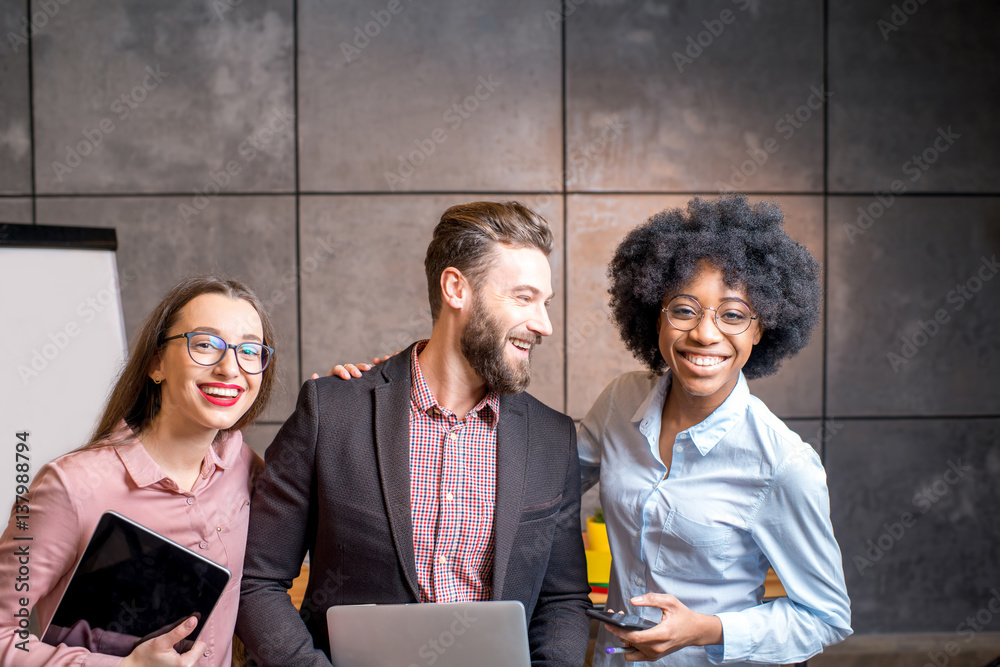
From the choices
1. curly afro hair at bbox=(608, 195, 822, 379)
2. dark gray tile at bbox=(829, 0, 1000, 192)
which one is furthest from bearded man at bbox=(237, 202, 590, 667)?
dark gray tile at bbox=(829, 0, 1000, 192)

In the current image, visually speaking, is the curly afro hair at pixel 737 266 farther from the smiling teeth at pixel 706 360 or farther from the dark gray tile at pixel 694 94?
the dark gray tile at pixel 694 94

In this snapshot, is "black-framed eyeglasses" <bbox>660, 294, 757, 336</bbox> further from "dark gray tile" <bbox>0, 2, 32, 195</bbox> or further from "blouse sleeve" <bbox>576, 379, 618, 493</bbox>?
"dark gray tile" <bbox>0, 2, 32, 195</bbox>

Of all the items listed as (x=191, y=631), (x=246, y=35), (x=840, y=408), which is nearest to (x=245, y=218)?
(x=246, y=35)

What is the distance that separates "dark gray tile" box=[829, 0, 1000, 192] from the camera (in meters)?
3.30

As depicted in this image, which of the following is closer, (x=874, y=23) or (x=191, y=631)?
(x=191, y=631)

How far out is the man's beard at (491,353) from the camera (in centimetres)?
158

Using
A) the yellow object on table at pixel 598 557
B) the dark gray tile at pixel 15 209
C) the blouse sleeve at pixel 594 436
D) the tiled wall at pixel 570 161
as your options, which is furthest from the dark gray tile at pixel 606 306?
the dark gray tile at pixel 15 209

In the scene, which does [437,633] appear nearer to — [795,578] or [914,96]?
[795,578]

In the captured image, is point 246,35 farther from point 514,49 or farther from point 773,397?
point 773,397

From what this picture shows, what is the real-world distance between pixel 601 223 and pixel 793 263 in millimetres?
1680

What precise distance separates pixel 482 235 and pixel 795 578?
1.09 meters

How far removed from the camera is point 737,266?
1.57 m

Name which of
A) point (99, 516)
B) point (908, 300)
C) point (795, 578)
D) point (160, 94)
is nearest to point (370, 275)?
point (160, 94)

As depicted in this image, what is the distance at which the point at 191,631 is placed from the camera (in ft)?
3.94
